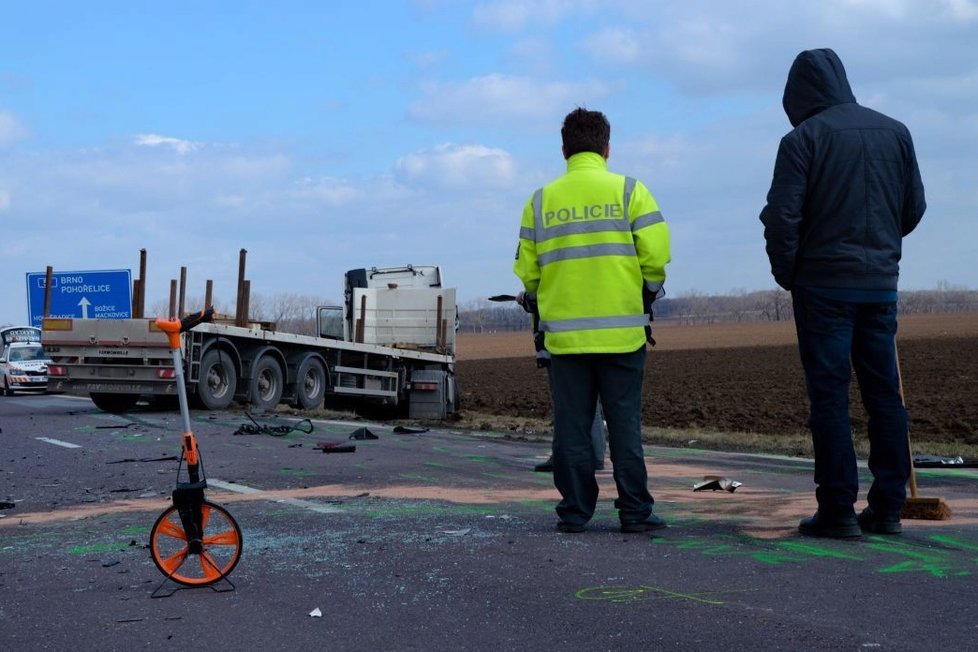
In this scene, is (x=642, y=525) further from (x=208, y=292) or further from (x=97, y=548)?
(x=208, y=292)

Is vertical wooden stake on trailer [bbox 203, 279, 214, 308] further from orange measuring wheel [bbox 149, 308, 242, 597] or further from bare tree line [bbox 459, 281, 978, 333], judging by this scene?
bare tree line [bbox 459, 281, 978, 333]

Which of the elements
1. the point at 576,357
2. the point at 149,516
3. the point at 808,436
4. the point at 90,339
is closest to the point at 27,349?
the point at 90,339

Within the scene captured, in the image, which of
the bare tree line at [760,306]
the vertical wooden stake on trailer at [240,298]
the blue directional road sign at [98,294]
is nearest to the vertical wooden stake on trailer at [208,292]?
the vertical wooden stake on trailer at [240,298]

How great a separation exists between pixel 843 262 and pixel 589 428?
4.65 feet

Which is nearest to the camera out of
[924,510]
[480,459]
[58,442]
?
[924,510]

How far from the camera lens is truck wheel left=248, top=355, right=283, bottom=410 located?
19156 millimetres

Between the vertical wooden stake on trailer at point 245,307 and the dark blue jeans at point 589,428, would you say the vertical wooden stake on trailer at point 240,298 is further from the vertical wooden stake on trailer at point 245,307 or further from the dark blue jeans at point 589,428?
the dark blue jeans at point 589,428

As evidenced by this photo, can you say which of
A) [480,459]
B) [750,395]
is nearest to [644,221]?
[480,459]

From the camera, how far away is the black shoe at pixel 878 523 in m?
5.40

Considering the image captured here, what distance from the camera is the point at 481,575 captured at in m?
4.74

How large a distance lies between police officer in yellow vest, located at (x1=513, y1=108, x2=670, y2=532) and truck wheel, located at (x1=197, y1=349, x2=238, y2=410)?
13.2 metres

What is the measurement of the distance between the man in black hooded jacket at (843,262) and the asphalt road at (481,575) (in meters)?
0.28

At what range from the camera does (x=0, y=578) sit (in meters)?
5.16

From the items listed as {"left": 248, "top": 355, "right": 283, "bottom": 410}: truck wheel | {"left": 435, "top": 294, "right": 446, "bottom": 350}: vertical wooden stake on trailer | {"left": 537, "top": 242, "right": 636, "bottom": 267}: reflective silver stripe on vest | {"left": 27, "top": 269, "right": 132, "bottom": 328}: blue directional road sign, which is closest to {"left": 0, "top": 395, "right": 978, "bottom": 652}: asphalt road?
{"left": 537, "top": 242, "right": 636, "bottom": 267}: reflective silver stripe on vest
